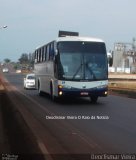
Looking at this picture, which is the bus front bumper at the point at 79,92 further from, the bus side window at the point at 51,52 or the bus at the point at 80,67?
the bus side window at the point at 51,52

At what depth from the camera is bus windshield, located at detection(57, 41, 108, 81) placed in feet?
84.2

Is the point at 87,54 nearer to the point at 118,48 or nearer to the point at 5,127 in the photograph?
the point at 5,127

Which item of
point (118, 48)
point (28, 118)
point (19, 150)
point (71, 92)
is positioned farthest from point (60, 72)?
point (118, 48)

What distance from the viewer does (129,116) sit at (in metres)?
19.2

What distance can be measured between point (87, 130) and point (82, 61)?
36.1 feet

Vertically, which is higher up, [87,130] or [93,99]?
[87,130]

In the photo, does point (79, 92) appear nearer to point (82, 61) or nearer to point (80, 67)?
point (80, 67)

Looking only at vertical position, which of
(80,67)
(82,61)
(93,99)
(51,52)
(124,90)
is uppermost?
(51,52)

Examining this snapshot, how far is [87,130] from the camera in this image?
15.1 meters

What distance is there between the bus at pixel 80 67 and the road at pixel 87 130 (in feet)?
9.25

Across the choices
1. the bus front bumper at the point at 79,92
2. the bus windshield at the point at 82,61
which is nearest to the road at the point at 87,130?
the bus front bumper at the point at 79,92

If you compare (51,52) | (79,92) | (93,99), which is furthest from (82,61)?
(51,52)

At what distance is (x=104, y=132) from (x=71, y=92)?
11.0 metres

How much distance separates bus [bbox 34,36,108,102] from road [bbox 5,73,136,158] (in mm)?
2819
